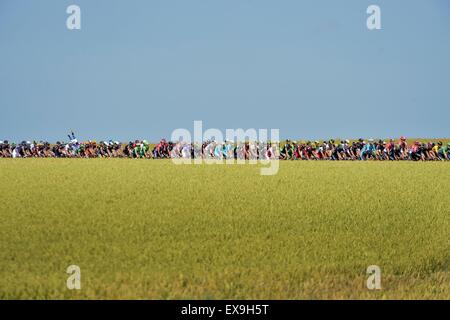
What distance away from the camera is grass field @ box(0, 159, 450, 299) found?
1188 cm

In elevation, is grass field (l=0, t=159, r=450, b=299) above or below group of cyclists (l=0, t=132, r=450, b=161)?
below

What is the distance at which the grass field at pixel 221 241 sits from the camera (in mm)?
11883

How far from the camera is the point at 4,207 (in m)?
21.2

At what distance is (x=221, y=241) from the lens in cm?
1580

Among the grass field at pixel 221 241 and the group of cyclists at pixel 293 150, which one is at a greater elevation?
the group of cyclists at pixel 293 150

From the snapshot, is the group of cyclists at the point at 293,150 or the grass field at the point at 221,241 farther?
the group of cyclists at the point at 293,150

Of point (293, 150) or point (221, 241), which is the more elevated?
point (293, 150)

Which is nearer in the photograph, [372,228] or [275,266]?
[275,266]

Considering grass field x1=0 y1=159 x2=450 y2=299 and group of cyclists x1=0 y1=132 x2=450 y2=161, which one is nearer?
grass field x1=0 y1=159 x2=450 y2=299

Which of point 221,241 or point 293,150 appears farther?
point 293,150

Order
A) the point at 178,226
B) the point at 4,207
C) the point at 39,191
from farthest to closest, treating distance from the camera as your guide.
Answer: the point at 39,191 < the point at 4,207 < the point at 178,226
